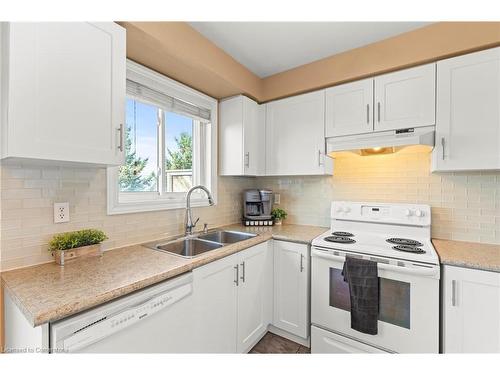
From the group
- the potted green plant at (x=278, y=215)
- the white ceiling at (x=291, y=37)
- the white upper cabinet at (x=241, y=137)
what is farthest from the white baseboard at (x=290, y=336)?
the white ceiling at (x=291, y=37)

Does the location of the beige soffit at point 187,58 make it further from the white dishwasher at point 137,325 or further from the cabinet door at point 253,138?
the white dishwasher at point 137,325

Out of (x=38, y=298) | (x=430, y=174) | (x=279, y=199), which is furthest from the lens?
(x=279, y=199)

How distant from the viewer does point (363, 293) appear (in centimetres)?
156

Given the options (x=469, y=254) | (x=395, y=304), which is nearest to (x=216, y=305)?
(x=395, y=304)

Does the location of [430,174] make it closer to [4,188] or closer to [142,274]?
[142,274]

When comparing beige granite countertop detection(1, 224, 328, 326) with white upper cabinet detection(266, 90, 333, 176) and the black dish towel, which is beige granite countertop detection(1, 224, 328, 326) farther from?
white upper cabinet detection(266, 90, 333, 176)

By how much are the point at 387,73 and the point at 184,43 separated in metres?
1.53

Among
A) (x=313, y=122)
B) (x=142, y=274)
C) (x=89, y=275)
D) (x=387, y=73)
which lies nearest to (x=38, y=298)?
(x=89, y=275)

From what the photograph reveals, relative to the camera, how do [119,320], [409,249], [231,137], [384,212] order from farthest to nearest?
1. [231,137]
2. [384,212]
3. [409,249]
4. [119,320]

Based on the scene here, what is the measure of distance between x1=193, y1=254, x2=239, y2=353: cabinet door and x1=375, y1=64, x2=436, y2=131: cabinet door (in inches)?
61.4

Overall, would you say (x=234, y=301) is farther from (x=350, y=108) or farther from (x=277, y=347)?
(x=350, y=108)

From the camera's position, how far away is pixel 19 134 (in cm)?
94

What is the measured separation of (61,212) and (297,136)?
1.89 metres
